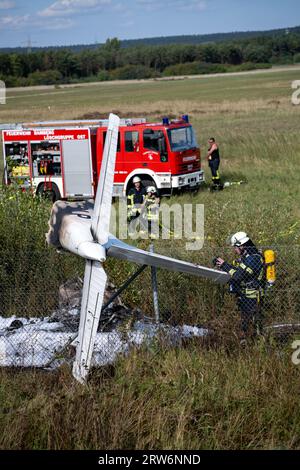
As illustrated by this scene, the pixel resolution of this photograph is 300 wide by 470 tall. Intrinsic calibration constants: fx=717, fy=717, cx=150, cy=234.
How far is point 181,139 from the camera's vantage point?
1997 centimetres

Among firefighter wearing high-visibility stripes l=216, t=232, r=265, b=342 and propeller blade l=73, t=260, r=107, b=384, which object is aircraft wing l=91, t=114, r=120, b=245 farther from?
firefighter wearing high-visibility stripes l=216, t=232, r=265, b=342

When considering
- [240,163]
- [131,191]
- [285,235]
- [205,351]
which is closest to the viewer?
[205,351]

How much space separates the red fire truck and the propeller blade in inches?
502

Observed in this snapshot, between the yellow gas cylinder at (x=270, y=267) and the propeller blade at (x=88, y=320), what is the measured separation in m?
2.08

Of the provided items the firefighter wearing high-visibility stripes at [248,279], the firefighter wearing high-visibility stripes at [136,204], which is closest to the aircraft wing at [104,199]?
the firefighter wearing high-visibility stripes at [248,279]

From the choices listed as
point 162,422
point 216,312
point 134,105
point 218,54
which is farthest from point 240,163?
point 218,54

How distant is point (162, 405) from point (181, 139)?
14.5m

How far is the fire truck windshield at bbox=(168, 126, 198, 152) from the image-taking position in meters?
19.5

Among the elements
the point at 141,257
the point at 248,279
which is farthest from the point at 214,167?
the point at 141,257

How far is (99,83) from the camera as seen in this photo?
102 m

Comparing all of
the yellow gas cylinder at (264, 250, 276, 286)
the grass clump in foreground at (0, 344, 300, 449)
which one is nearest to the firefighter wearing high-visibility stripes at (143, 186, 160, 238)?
the yellow gas cylinder at (264, 250, 276, 286)

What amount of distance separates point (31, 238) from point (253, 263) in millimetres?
3832

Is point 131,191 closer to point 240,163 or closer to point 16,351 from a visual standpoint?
point 240,163

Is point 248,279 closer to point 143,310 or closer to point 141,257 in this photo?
point 143,310
